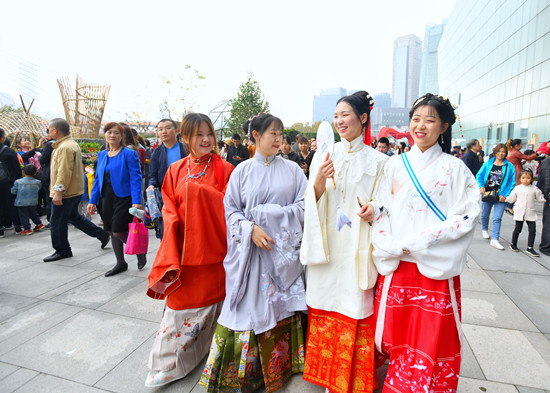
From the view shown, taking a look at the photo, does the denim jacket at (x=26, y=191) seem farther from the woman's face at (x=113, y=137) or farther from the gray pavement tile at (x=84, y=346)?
the gray pavement tile at (x=84, y=346)

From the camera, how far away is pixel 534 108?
1675cm

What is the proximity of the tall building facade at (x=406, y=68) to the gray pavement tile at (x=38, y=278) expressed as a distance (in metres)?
137

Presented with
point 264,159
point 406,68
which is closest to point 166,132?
point 264,159

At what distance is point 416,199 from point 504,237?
5219 mm

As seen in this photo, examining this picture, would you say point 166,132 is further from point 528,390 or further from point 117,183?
point 528,390

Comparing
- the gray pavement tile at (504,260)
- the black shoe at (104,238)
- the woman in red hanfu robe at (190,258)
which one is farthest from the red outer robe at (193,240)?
the gray pavement tile at (504,260)

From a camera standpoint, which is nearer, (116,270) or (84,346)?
(84,346)

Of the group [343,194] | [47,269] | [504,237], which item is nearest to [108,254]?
[47,269]

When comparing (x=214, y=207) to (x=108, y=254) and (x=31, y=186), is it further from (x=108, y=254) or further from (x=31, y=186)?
(x=31, y=186)

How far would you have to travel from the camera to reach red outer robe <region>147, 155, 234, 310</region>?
6.77 feet

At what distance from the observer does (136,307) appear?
310 centimetres

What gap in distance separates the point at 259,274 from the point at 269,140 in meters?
0.82

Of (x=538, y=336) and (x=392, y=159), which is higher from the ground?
(x=392, y=159)

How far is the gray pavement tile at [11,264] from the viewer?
4.09 m
